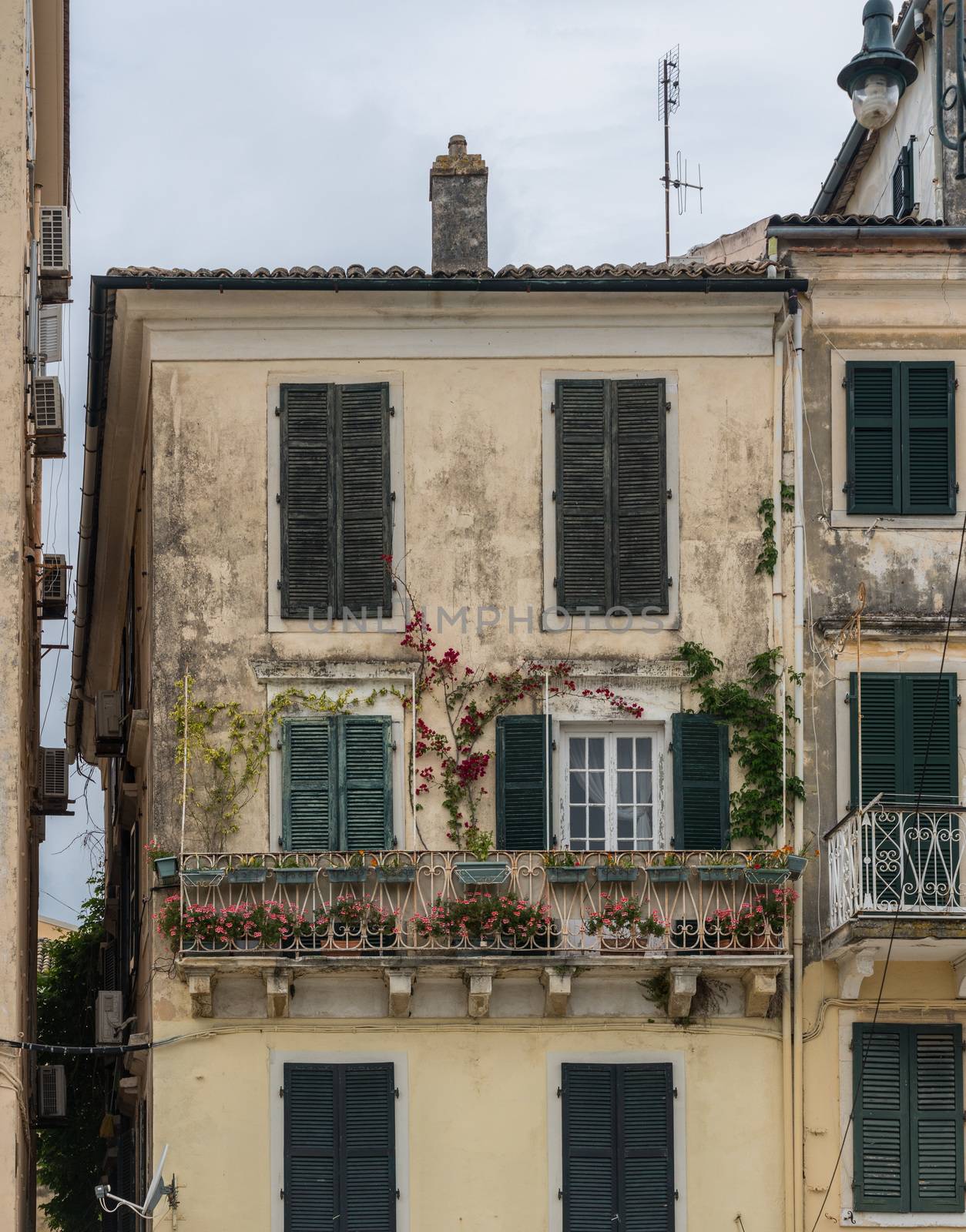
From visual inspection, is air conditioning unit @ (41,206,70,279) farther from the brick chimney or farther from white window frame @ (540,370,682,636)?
white window frame @ (540,370,682,636)

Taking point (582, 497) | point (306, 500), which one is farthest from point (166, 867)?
point (582, 497)

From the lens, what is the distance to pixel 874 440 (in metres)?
24.8

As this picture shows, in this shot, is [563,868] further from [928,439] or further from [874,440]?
[928,439]

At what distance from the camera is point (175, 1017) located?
23516mm

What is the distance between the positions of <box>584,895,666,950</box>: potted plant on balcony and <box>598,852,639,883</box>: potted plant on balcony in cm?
19

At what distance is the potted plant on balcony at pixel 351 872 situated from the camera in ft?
76.2

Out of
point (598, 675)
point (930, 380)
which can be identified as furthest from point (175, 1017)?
point (930, 380)

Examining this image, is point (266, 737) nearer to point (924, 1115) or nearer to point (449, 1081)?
point (449, 1081)

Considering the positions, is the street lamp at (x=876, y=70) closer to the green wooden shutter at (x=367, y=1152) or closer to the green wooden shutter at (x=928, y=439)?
the green wooden shutter at (x=928, y=439)

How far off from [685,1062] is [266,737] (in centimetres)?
516

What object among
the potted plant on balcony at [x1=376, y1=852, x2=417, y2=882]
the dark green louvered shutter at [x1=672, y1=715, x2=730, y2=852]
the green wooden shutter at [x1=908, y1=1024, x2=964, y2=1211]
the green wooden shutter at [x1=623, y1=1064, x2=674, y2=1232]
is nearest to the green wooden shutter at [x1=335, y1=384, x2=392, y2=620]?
the potted plant on balcony at [x1=376, y1=852, x2=417, y2=882]

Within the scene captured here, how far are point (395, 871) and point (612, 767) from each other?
2567 millimetres

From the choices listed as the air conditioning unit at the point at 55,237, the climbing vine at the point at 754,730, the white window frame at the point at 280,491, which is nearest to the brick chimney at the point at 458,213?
the white window frame at the point at 280,491

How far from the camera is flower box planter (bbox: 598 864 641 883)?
2325 centimetres
